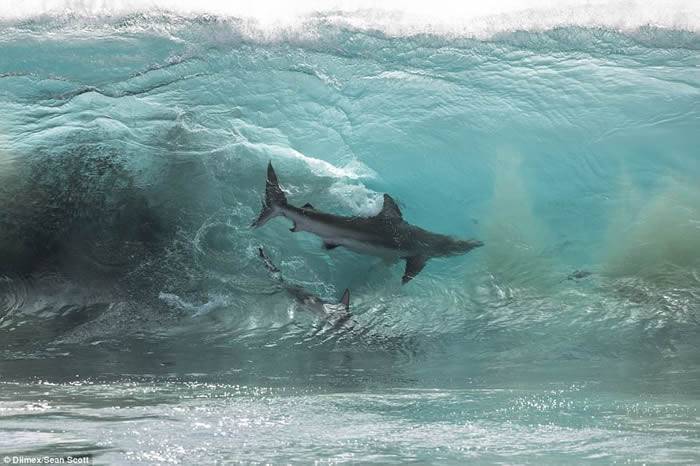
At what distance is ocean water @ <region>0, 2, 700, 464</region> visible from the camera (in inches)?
300

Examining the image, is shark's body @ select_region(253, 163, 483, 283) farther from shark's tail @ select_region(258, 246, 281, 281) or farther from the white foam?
the white foam

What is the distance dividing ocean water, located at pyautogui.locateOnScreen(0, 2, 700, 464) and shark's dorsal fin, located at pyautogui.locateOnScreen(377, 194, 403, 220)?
0.30 meters

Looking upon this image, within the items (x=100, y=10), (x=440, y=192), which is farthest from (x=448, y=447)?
(x=100, y=10)

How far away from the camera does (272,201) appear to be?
7.54 metres

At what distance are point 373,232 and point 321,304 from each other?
0.79 meters

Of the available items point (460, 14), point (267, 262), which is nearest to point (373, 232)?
point (267, 262)

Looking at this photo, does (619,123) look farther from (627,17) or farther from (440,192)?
(440,192)

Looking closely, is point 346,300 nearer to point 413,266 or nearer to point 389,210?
point 413,266

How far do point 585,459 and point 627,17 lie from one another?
5586 mm

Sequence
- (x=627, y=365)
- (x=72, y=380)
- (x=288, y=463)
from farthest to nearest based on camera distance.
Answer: (x=627, y=365), (x=72, y=380), (x=288, y=463)

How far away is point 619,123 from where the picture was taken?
8547mm

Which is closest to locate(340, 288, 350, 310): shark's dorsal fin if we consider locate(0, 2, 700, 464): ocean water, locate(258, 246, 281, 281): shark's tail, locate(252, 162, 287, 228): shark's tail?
locate(0, 2, 700, 464): ocean water

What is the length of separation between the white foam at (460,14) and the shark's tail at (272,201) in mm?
2006

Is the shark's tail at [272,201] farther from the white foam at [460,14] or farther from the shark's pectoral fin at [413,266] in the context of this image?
the white foam at [460,14]
